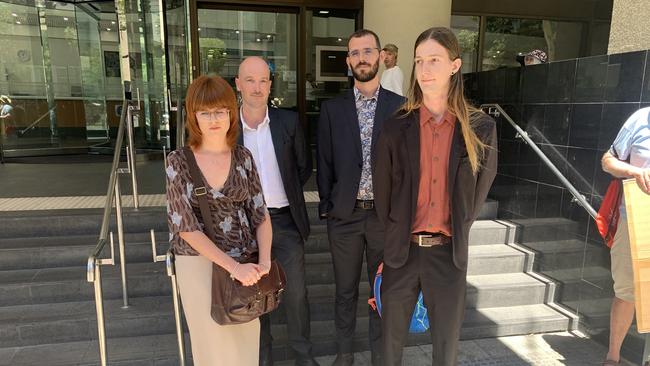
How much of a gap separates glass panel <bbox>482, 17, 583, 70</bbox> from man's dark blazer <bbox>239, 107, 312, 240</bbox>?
6224 millimetres

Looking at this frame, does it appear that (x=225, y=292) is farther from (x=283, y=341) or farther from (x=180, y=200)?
(x=283, y=341)

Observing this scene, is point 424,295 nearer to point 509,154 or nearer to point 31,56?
point 509,154

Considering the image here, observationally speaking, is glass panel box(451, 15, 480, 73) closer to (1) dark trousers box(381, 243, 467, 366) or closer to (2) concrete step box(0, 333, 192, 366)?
(1) dark trousers box(381, 243, 467, 366)

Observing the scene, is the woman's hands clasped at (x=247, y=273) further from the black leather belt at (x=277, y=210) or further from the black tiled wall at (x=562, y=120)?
the black tiled wall at (x=562, y=120)

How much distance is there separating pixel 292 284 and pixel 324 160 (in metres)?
0.81

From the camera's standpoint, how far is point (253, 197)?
2.04m

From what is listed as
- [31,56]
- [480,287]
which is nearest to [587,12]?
[480,287]

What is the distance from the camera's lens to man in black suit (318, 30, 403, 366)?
254 centimetres

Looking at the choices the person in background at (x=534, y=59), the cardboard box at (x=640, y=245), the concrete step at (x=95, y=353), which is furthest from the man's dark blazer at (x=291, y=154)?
the person in background at (x=534, y=59)

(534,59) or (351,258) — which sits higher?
(534,59)

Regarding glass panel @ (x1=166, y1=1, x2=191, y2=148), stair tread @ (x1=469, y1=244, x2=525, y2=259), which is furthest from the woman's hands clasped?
glass panel @ (x1=166, y1=1, x2=191, y2=148)

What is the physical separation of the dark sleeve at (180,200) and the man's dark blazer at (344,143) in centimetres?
100

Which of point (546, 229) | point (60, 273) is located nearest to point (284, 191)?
point (60, 273)

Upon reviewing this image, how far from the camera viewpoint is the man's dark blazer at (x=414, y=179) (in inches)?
74.7
